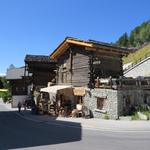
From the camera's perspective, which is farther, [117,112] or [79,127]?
[117,112]

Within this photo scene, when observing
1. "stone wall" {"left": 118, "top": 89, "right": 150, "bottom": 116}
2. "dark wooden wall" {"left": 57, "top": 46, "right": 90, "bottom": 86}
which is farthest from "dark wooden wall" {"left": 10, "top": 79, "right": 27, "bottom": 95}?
"stone wall" {"left": 118, "top": 89, "right": 150, "bottom": 116}

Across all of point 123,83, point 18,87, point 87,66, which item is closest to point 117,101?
point 123,83

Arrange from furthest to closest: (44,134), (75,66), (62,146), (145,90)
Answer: (75,66) → (145,90) → (44,134) → (62,146)

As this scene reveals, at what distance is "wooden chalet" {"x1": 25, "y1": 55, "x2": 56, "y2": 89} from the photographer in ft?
172

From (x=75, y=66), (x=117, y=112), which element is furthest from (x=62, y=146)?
(x=75, y=66)

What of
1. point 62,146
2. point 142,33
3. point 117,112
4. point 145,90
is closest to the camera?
point 62,146

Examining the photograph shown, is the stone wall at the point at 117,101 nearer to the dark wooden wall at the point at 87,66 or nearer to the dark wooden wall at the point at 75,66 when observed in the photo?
the dark wooden wall at the point at 87,66

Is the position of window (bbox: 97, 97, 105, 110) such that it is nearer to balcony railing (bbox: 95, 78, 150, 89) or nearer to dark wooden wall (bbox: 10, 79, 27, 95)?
balcony railing (bbox: 95, 78, 150, 89)

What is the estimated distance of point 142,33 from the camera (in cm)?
12738

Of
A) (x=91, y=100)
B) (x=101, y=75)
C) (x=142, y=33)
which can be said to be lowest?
(x=91, y=100)

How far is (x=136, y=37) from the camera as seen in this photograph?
134750mm

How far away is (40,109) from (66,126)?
39.8 feet

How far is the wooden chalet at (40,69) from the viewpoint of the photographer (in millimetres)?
52438

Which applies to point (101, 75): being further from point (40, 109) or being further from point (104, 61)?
point (40, 109)
